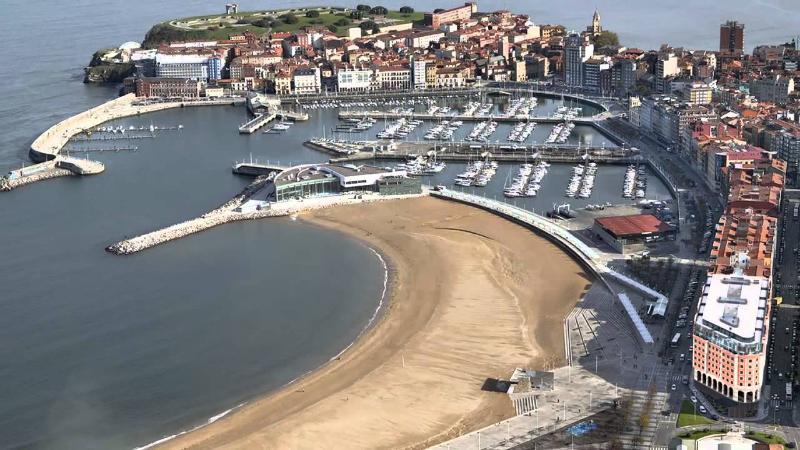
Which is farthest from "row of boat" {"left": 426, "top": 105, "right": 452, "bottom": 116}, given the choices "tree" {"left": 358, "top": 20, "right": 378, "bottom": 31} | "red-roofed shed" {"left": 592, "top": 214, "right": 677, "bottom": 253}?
"red-roofed shed" {"left": 592, "top": 214, "right": 677, "bottom": 253}

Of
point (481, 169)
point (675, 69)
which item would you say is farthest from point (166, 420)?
point (675, 69)

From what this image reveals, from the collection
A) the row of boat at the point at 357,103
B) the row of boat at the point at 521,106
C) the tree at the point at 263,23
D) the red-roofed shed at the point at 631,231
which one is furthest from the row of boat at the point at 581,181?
the tree at the point at 263,23

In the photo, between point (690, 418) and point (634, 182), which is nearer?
point (690, 418)

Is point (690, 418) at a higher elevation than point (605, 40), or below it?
below

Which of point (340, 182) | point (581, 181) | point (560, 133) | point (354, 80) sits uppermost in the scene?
point (354, 80)

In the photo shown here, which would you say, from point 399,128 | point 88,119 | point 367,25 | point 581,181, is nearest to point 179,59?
point 88,119

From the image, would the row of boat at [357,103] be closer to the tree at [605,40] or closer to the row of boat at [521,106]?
the row of boat at [521,106]

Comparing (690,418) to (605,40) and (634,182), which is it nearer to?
(634,182)

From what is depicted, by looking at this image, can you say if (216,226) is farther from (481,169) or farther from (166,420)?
(166,420)
